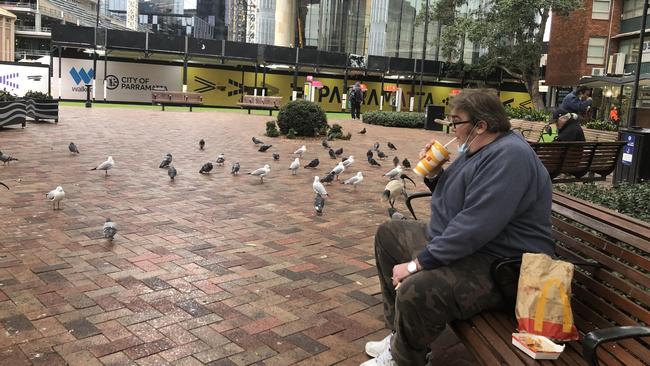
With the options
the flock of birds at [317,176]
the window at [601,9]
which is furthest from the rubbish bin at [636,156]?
the window at [601,9]

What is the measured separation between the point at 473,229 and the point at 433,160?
59 cm

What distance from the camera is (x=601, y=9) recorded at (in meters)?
38.2

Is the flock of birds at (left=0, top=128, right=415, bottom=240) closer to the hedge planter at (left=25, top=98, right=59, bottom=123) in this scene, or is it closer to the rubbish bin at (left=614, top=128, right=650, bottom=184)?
the rubbish bin at (left=614, top=128, right=650, bottom=184)

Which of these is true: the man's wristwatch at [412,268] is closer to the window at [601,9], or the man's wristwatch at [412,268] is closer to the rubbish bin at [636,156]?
the rubbish bin at [636,156]

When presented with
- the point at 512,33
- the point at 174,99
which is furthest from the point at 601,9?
the point at 174,99

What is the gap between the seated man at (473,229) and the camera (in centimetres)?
263

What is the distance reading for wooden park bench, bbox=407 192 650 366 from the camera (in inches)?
86.7

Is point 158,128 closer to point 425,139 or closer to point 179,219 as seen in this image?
point 425,139

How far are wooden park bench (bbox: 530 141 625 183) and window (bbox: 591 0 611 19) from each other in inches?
1320

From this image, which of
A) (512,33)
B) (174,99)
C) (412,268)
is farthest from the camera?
(512,33)

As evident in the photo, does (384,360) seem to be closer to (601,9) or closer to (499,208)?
(499,208)

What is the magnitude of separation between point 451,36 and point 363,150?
22.6m

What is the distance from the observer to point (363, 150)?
1408 cm

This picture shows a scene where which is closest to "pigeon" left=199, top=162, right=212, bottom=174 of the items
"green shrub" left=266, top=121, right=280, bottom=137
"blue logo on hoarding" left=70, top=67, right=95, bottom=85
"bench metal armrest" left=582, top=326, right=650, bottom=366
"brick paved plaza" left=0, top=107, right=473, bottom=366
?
"brick paved plaza" left=0, top=107, right=473, bottom=366
